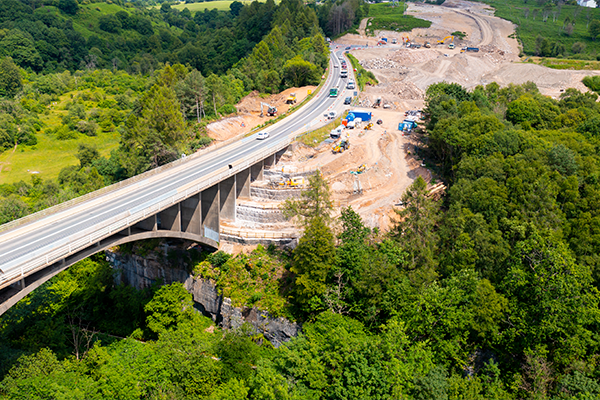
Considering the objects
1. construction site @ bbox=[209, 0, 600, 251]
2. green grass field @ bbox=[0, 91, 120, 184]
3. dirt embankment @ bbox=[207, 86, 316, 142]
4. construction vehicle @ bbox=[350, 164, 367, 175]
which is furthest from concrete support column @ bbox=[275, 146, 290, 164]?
green grass field @ bbox=[0, 91, 120, 184]

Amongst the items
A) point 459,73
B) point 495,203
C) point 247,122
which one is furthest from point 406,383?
point 459,73

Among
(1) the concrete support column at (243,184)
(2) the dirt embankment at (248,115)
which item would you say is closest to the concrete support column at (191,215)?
(1) the concrete support column at (243,184)

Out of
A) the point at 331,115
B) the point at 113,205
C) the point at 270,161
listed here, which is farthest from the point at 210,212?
the point at 331,115

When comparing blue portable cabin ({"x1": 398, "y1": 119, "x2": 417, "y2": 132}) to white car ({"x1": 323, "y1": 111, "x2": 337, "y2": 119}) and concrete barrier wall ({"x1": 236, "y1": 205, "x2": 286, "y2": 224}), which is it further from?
concrete barrier wall ({"x1": 236, "y1": 205, "x2": 286, "y2": 224})

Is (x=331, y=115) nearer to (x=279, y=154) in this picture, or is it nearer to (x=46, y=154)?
(x=279, y=154)

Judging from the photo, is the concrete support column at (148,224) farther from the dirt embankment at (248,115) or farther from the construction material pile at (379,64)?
the construction material pile at (379,64)
